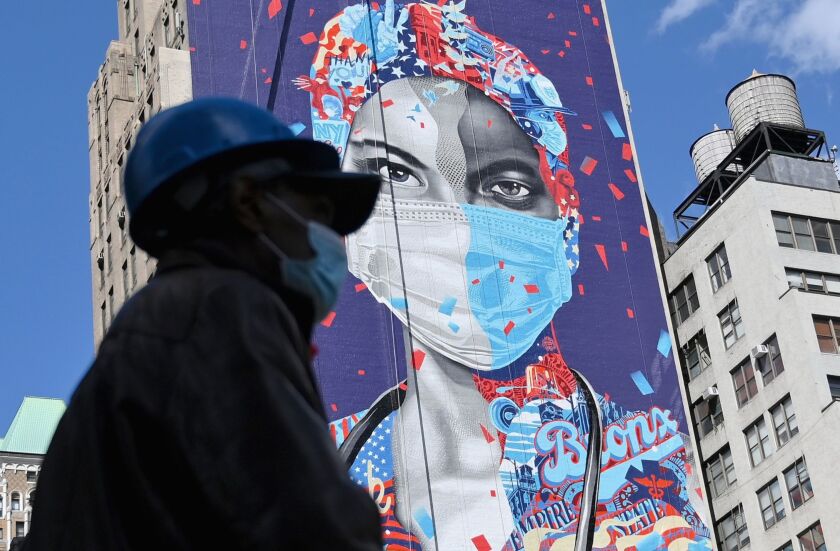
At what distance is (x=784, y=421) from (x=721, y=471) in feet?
15.7

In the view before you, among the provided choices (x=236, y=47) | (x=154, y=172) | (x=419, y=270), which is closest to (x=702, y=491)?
(x=419, y=270)

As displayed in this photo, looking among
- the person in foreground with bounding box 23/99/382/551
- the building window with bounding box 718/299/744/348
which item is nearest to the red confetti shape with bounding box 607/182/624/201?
the building window with bounding box 718/299/744/348

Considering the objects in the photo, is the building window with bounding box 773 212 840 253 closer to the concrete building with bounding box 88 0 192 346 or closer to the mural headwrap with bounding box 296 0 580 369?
the mural headwrap with bounding box 296 0 580 369

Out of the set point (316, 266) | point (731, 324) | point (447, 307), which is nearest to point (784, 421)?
point (731, 324)

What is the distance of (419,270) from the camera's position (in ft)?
176

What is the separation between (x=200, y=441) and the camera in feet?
11.7

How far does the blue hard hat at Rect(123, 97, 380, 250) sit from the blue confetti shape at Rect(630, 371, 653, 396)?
172ft

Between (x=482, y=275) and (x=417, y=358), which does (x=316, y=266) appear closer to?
(x=417, y=358)

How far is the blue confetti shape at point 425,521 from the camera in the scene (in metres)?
49.2

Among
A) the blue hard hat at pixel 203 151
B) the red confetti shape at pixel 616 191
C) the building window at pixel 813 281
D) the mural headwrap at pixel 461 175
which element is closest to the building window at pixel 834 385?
the building window at pixel 813 281

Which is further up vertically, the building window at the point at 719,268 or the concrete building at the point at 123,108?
the concrete building at the point at 123,108

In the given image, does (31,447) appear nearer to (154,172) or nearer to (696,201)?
(696,201)

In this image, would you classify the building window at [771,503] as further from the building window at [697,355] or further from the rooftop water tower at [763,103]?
the rooftop water tower at [763,103]

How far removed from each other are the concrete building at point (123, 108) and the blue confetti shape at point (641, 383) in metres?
17.7
